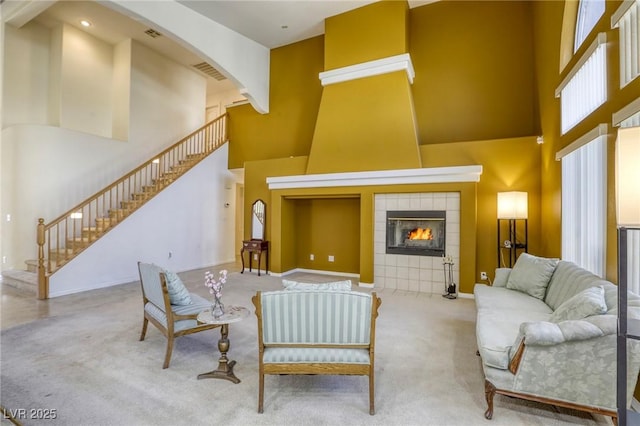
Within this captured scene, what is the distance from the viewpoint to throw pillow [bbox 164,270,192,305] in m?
2.89

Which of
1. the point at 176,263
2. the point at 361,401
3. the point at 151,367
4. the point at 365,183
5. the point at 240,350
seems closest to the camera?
the point at 361,401

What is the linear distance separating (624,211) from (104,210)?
837 centimetres

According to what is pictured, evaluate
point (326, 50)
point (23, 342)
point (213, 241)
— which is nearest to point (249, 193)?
point (213, 241)

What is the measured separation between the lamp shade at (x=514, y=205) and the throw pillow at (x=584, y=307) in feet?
8.50

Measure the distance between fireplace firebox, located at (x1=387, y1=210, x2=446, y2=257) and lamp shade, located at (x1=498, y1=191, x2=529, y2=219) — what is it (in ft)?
3.11

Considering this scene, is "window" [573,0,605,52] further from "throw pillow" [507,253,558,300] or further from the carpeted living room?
"throw pillow" [507,253,558,300]

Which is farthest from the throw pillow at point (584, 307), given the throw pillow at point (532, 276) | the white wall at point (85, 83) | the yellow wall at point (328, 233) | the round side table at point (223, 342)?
the white wall at point (85, 83)

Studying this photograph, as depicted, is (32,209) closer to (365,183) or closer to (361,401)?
(365,183)

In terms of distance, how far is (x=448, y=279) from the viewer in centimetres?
537

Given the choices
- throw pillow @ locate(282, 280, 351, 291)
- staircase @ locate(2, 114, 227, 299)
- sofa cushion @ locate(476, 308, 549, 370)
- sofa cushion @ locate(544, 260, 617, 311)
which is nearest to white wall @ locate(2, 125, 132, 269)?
staircase @ locate(2, 114, 227, 299)

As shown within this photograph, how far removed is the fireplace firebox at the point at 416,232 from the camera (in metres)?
5.49

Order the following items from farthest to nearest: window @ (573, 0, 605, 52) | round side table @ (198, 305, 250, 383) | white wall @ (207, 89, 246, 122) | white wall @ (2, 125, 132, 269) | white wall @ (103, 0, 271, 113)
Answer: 1. white wall @ (207, 89, 246, 122)
2. white wall @ (2, 125, 132, 269)
3. white wall @ (103, 0, 271, 113)
4. window @ (573, 0, 605, 52)
5. round side table @ (198, 305, 250, 383)

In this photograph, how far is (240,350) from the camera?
310 centimetres

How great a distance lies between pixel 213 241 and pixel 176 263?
47.2 inches
